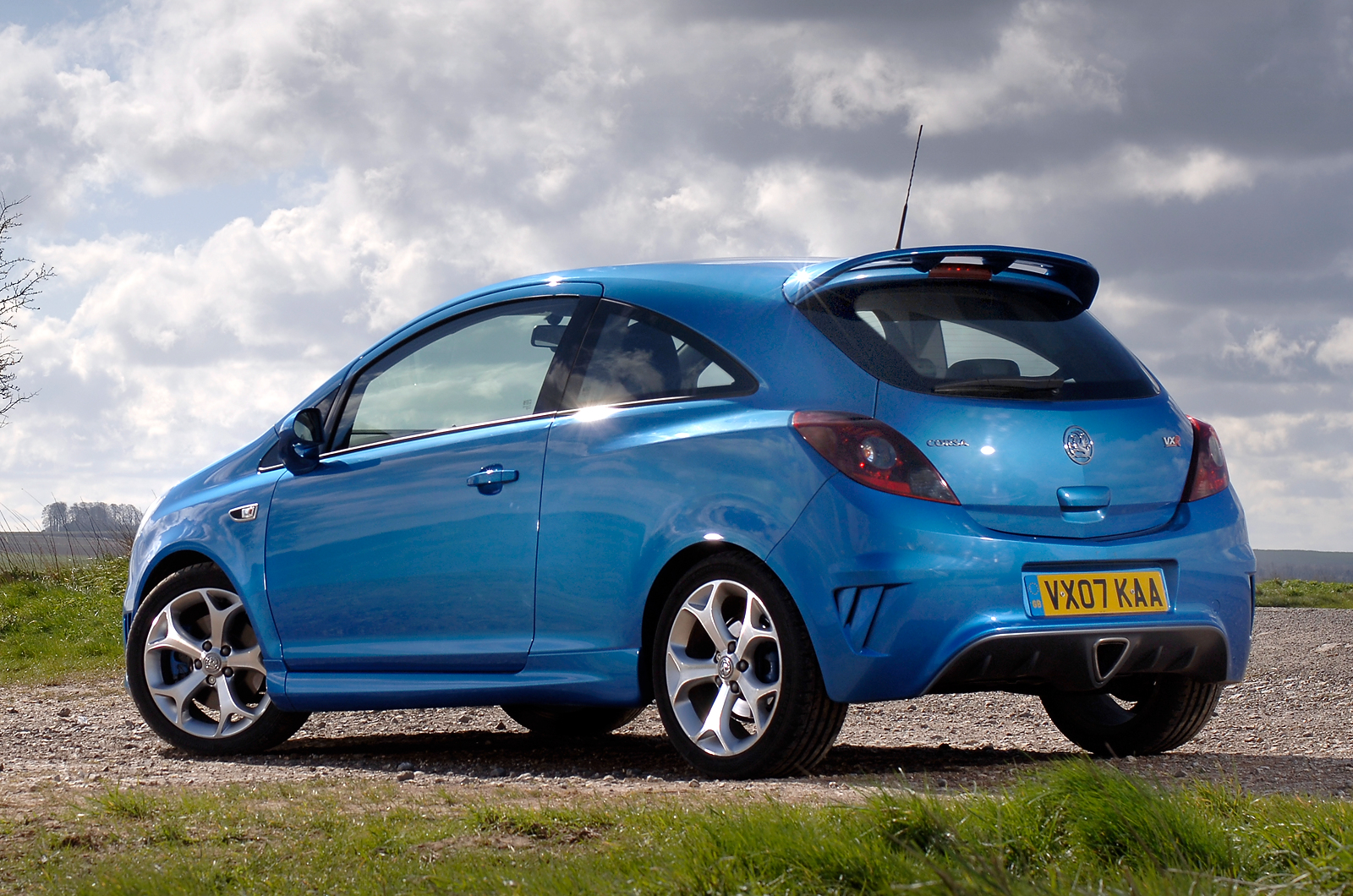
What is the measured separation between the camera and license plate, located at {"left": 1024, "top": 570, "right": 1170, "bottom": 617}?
170 inches

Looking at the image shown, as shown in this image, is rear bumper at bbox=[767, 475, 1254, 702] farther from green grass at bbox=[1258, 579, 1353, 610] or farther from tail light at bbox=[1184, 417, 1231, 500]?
green grass at bbox=[1258, 579, 1353, 610]

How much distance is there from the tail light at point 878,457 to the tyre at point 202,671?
2.99m

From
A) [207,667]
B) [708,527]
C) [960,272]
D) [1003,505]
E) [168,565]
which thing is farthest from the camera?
[168,565]

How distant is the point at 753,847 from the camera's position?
9.48 feet

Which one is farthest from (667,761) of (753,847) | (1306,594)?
(1306,594)

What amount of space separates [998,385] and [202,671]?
12.3 ft

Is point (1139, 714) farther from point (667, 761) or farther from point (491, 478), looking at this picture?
point (491, 478)

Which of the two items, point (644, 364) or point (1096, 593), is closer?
point (1096, 593)

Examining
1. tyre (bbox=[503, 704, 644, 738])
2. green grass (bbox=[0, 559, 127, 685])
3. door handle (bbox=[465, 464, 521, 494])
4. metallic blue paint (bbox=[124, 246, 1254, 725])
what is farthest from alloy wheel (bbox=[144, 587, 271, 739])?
green grass (bbox=[0, 559, 127, 685])

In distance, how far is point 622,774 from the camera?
5.18 metres

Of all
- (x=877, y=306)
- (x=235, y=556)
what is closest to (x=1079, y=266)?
(x=877, y=306)

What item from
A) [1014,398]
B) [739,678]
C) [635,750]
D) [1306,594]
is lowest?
[1306,594]

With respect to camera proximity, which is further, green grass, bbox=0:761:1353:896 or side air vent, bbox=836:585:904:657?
side air vent, bbox=836:585:904:657

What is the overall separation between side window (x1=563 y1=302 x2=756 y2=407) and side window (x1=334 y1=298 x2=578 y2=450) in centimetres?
16
